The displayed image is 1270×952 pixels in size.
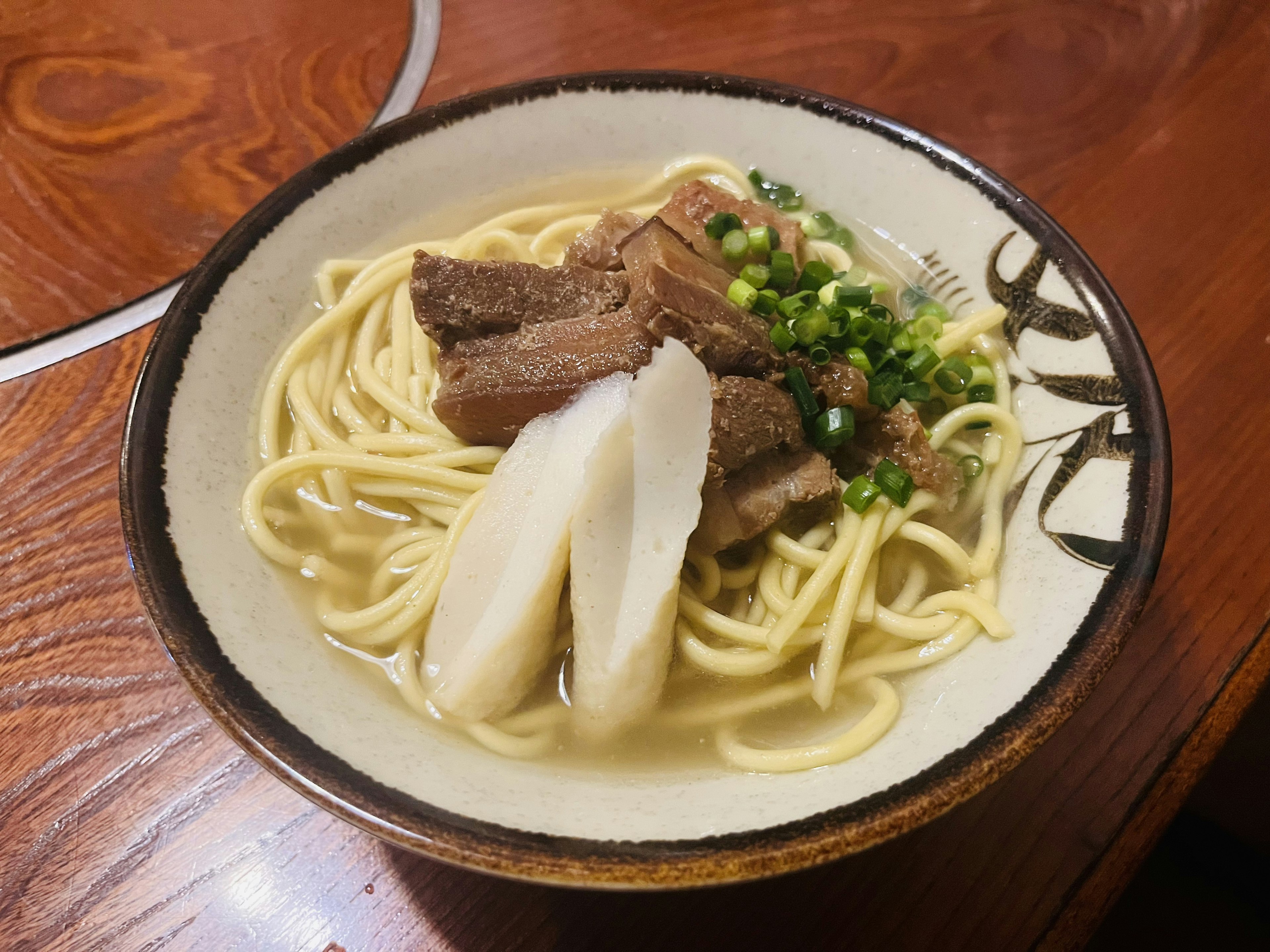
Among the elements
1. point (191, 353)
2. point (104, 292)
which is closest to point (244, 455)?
point (191, 353)

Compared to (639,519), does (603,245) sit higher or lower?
higher

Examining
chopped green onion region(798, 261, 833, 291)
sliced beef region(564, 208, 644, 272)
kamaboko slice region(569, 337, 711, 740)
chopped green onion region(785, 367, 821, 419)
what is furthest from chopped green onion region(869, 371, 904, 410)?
sliced beef region(564, 208, 644, 272)

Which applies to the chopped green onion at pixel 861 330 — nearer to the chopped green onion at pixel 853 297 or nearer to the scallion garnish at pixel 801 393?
the chopped green onion at pixel 853 297

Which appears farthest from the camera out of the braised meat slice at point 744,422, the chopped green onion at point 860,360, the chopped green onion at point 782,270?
the chopped green onion at point 782,270

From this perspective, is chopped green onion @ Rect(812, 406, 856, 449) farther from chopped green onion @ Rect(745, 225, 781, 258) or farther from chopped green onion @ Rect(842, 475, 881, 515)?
chopped green onion @ Rect(745, 225, 781, 258)

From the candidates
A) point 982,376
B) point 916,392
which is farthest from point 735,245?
point 982,376

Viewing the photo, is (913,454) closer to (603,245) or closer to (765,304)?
(765,304)

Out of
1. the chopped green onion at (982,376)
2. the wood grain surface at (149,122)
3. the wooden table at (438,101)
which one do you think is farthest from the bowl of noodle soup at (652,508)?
the wood grain surface at (149,122)
